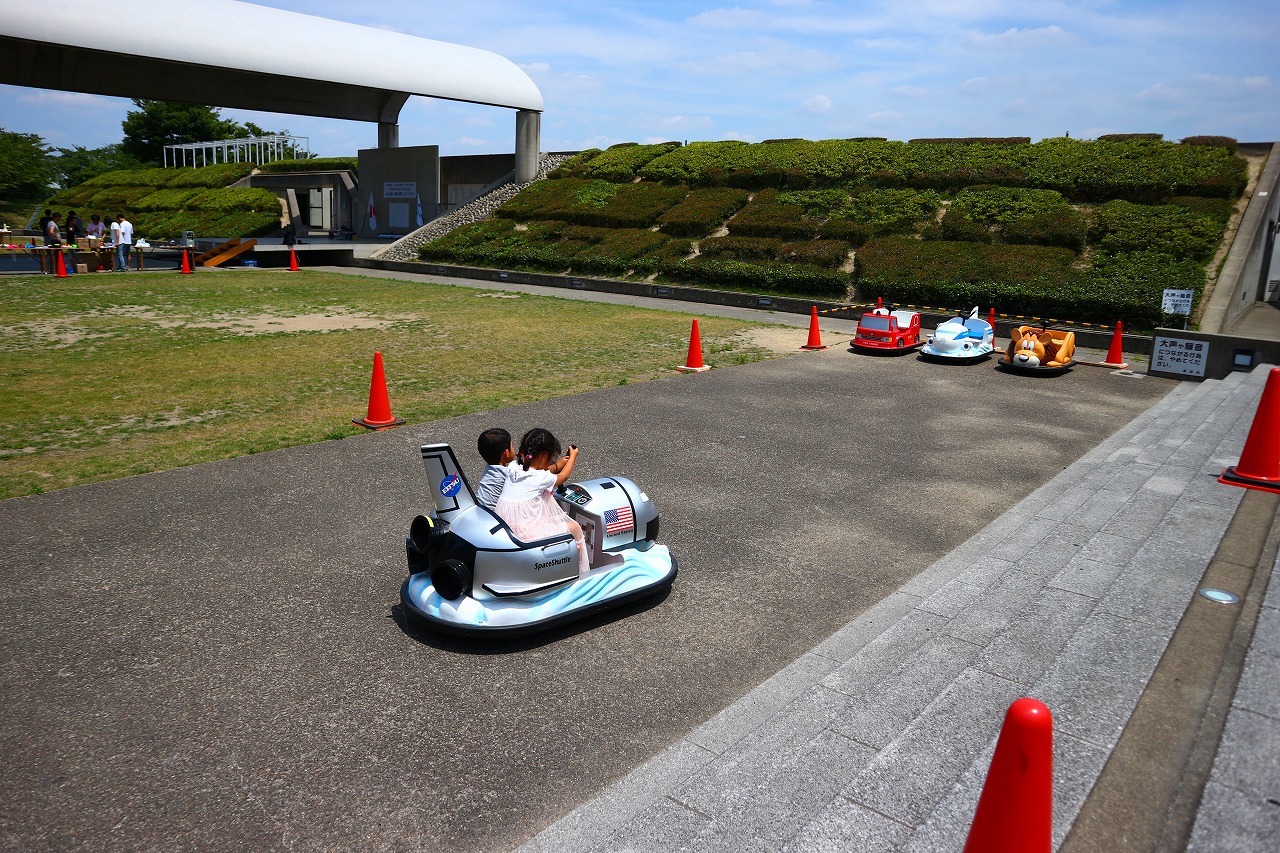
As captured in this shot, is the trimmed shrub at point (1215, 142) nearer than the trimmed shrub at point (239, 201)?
Yes

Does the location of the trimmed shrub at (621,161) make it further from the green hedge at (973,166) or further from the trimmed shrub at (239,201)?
the trimmed shrub at (239,201)

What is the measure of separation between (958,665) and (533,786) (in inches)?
92.8

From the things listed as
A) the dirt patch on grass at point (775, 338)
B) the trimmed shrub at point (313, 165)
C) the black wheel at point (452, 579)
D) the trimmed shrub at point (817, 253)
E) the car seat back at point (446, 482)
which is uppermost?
the trimmed shrub at point (313, 165)

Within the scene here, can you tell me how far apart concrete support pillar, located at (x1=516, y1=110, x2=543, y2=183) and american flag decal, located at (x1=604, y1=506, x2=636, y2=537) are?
1369 inches

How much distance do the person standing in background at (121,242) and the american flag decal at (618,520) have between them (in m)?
27.3

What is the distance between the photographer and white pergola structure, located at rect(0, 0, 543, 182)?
25.9m

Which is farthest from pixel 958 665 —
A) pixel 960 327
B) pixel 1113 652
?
pixel 960 327

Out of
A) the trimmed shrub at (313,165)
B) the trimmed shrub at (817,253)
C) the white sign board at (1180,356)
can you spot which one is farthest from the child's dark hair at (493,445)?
the trimmed shrub at (313,165)

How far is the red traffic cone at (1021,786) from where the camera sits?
97.8 inches

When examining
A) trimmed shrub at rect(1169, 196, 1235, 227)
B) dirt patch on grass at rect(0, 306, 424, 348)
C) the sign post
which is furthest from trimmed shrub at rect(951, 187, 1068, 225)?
dirt patch on grass at rect(0, 306, 424, 348)

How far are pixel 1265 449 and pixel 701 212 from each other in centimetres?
2346

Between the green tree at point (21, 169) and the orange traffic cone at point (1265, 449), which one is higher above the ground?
the green tree at point (21, 169)

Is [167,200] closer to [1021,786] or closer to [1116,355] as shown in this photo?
[1116,355]

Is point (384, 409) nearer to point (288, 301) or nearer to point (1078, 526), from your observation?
point (1078, 526)
